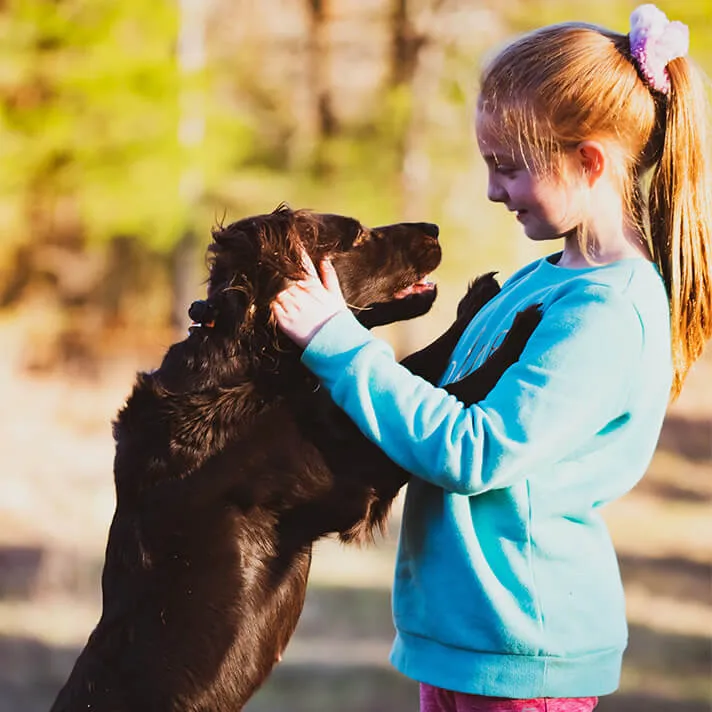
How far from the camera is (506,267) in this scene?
14344mm

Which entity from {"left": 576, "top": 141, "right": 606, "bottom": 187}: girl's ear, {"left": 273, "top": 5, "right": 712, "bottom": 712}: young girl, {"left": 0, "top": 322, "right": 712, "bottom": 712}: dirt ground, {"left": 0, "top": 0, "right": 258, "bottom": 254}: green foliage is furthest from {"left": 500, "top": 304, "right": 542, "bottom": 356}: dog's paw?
{"left": 0, "top": 0, "right": 258, "bottom": 254}: green foliage

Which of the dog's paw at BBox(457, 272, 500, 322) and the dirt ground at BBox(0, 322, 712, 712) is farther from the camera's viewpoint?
the dirt ground at BBox(0, 322, 712, 712)

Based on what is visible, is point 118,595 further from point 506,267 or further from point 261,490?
point 506,267

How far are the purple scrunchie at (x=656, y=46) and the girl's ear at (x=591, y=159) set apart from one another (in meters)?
0.16

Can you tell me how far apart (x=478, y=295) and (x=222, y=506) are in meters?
0.77

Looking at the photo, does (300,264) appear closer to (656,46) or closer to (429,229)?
(429,229)

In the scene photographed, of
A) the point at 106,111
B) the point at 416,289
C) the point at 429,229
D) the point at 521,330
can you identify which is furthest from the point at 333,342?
the point at 106,111

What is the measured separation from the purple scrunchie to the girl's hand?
73 centimetres

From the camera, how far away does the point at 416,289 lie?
2.87 m

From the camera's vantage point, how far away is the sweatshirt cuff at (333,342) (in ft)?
6.56

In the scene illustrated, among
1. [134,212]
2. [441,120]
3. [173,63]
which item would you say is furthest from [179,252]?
[441,120]

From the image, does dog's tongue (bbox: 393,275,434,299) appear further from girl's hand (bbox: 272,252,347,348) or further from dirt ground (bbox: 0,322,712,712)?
dirt ground (bbox: 0,322,712,712)

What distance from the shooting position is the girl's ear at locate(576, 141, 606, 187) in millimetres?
2027

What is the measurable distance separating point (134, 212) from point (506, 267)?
4.92 m
